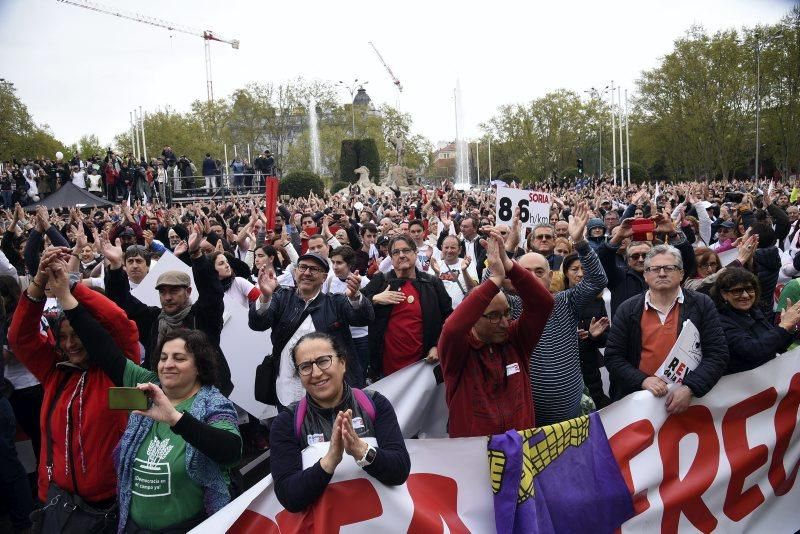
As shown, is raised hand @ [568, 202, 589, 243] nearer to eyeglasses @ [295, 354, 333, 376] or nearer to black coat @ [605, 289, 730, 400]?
black coat @ [605, 289, 730, 400]

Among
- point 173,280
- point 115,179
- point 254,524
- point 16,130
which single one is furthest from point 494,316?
point 16,130

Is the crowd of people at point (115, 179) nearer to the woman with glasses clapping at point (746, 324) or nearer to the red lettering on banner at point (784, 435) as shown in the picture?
the woman with glasses clapping at point (746, 324)

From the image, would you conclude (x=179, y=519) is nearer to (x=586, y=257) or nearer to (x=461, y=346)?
(x=461, y=346)

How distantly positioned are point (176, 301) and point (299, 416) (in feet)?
7.01

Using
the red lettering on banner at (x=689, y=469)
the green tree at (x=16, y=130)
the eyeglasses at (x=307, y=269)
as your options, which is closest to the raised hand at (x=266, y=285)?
the eyeglasses at (x=307, y=269)

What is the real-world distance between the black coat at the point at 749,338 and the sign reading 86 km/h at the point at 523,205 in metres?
1.82

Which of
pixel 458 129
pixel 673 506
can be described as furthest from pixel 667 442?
pixel 458 129

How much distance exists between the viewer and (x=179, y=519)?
3184 mm

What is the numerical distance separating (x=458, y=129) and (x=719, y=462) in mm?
62541

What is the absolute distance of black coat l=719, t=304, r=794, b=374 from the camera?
4.32 metres

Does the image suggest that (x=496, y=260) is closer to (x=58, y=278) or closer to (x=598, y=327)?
(x=598, y=327)

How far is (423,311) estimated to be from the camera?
535 centimetres

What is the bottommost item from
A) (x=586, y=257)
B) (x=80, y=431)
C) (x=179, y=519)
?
(x=179, y=519)

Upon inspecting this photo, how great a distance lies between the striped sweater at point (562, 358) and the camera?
425 cm
